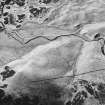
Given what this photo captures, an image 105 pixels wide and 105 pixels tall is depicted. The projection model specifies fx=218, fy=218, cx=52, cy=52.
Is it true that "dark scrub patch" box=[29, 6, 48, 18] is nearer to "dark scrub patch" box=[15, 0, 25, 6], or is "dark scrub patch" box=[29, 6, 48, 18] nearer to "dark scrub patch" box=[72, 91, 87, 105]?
"dark scrub patch" box=[15, 0, 25, 6]

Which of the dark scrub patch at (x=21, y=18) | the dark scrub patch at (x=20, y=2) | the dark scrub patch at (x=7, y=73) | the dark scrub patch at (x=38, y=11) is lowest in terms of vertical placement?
the dark scrub patch at (x=7, y=73)

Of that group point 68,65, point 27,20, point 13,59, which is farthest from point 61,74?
point 27,20

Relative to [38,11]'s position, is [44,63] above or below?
below

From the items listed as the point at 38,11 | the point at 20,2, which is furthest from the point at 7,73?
the point at 20,2

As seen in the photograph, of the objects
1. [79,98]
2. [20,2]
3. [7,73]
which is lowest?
[79,98]

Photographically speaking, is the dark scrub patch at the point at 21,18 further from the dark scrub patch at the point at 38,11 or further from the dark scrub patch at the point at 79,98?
the dark scrub patch at the point at 79,98

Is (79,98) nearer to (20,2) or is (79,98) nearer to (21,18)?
(21,18)

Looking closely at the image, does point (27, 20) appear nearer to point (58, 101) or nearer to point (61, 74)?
point (61, 74)

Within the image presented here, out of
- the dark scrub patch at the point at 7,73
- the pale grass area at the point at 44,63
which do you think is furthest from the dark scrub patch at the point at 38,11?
the dark scrub patch at the point at 7,73

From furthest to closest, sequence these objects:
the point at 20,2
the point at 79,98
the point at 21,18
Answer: the point at 20,2
the point at 21,18
the point at 79,98

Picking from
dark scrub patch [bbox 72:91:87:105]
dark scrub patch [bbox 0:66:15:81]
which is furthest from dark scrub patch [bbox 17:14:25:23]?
dark scrub patch [bbox 72:91:87:105]

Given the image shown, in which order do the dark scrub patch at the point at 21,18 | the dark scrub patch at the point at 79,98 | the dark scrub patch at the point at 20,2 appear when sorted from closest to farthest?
the dark scrub patch at the point at 79,98 < the dark scrub patch at the point at 21,18 < the dark scrub patch at the point at 20,2

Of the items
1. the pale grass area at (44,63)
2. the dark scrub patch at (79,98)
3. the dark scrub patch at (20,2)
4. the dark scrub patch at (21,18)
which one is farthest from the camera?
the dark scrub patch at (20,2)
